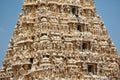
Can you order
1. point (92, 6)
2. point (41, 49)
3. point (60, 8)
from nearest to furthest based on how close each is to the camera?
point (41, 49)
point (60, 8)
point (92, 6)

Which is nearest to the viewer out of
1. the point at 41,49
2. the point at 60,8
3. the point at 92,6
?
the point at 41,49

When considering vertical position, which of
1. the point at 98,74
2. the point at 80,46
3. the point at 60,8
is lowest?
the point at 98,74

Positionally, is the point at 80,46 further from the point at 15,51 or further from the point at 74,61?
the point at 15,51

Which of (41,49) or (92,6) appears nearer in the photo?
(41,49)

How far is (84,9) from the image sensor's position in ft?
181

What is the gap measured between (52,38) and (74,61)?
3.59 metres

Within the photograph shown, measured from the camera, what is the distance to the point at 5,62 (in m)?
56.0

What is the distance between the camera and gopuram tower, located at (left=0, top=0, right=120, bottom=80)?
48406 millimetres

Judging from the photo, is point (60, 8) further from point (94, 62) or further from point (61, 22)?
point (94, 62)

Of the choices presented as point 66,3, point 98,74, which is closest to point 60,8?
point 66,3

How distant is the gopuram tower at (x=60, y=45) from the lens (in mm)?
48406

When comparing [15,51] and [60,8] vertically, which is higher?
[60,8]

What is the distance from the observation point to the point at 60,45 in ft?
162

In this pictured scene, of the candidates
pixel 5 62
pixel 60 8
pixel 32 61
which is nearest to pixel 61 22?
pixel 60 8
